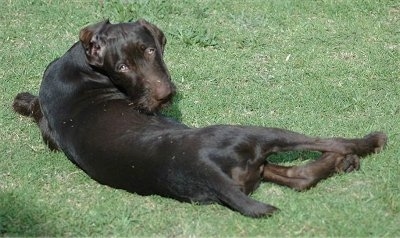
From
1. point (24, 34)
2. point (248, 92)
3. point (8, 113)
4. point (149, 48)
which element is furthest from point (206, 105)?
point (24, 34)

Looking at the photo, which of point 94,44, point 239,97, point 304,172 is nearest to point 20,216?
point 94,44

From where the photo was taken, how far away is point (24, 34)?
28.3 ft

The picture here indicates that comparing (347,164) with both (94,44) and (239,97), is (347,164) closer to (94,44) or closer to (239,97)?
(239,97)

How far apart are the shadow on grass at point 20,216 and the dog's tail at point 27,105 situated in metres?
1.28

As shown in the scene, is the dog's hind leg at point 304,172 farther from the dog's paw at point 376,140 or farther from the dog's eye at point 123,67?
the dog's eye at point 123,67

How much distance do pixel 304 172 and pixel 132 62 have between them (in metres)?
1.61

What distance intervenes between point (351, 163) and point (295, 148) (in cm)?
56

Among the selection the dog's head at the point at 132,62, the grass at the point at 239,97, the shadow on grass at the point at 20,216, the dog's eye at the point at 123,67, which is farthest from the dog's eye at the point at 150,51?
the shadow on grass at the point at 20,216

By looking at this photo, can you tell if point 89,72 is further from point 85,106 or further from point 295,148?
point 295,148

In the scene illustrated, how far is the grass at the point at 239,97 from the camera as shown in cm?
501

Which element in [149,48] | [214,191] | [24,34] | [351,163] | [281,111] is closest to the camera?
[214,191]

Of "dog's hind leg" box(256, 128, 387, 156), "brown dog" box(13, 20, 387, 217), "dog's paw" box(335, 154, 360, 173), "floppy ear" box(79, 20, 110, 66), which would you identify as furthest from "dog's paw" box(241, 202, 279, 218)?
"floppy ear" box(79, 20, 110, 66)

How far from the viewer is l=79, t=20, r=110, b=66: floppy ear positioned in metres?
5.89

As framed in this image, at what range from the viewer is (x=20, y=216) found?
5168mm
